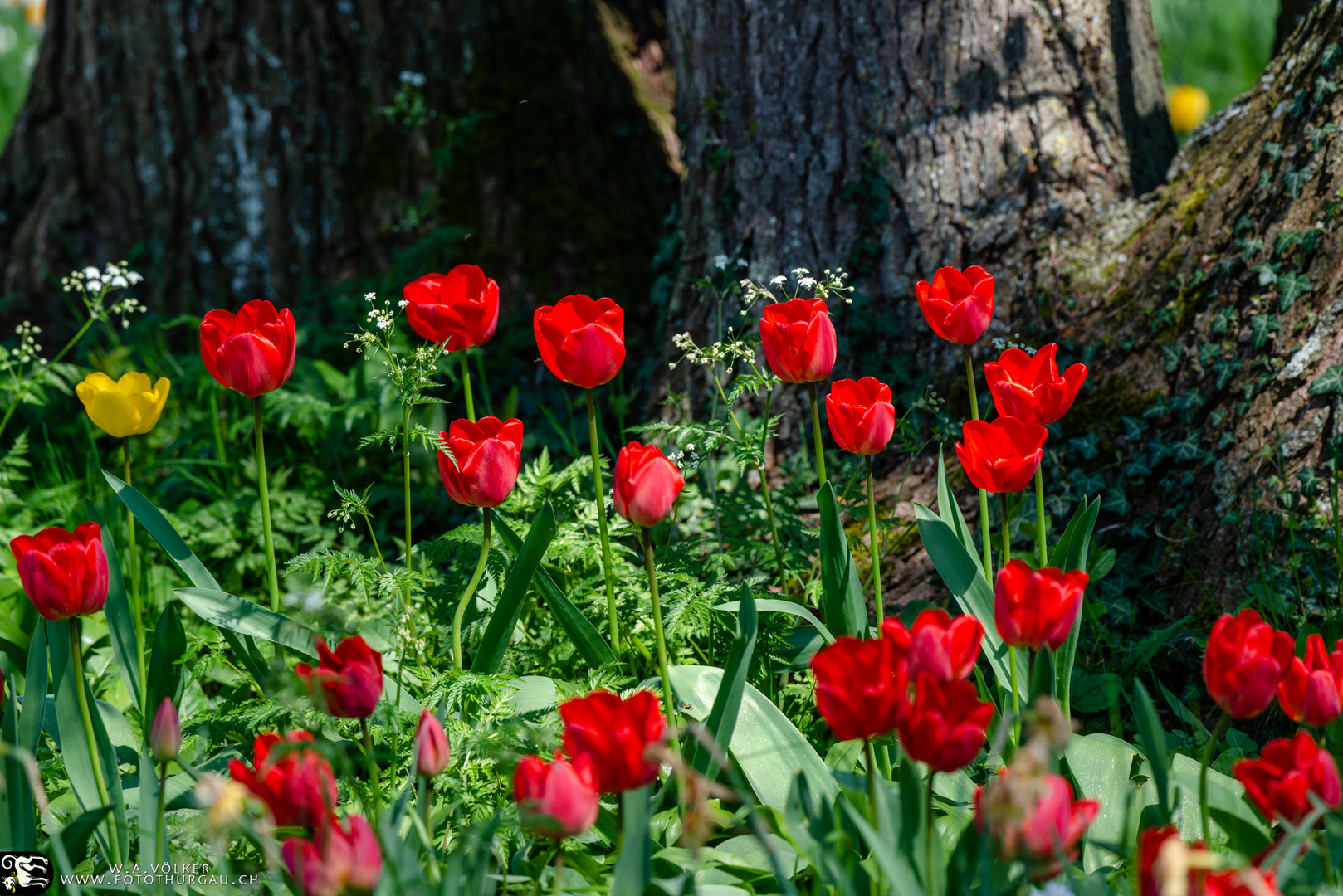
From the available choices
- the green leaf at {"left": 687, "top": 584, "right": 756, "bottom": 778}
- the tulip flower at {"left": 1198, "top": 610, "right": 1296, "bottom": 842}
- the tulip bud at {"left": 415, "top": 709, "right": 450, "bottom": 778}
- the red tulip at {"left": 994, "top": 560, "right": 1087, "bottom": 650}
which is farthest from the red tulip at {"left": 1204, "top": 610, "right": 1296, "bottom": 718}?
the tulip bud at {"left": 415, "top": 709, "right": 450, "bottom": 778}

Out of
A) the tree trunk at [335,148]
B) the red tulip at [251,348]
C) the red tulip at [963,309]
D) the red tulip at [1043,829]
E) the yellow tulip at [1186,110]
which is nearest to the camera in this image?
the red tulip at [1043,829]

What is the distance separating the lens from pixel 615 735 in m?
1.00

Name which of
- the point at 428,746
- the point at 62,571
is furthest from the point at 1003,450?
the point at 62,571

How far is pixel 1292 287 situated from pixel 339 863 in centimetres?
203

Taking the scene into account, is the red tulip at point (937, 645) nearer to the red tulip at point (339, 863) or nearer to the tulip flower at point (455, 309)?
the red tulip at point (339, 863)

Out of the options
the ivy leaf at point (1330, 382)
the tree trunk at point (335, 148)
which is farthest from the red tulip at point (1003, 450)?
the tree trunk at point (335, 148)

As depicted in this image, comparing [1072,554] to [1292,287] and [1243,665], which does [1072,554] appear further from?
[1292,287]

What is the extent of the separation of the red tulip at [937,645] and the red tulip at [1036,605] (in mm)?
84

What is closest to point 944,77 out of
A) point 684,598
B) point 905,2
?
point 905,2

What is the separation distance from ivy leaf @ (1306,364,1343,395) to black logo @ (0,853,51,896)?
2198 mm

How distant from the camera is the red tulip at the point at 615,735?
1000 mm

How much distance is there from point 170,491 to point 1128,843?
2.60 metres

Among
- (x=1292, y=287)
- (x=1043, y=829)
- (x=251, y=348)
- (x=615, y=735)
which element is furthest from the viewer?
(x=1292, y=287)

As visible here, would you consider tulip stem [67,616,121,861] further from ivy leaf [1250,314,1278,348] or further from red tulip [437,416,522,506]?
ivy leaf [1250,314,1278,348]
